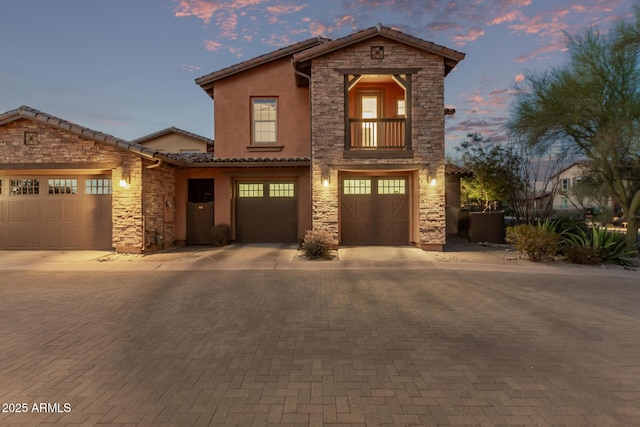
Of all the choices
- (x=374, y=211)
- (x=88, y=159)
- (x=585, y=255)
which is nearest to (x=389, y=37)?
(x=374, y=211)

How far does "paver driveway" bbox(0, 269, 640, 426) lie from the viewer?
3.02 metres

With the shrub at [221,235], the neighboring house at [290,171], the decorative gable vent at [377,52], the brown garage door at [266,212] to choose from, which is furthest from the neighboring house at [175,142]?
the decorative gable vent at [377,52]

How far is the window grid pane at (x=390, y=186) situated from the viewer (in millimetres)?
13383

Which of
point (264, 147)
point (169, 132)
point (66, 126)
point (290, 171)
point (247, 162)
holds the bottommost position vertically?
point (290, 171)

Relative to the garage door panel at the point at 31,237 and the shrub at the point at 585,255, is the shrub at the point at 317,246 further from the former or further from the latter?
the garage door panel at the point at 31,237

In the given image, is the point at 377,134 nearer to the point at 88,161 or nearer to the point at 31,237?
the point at 88,161

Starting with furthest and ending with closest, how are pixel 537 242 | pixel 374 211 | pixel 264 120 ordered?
pixel 264 120 → pixel 374 211 → pixel 537 242

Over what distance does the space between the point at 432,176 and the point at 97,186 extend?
12.5m

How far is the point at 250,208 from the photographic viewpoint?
1444 centimetres

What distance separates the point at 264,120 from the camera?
48.7 feet

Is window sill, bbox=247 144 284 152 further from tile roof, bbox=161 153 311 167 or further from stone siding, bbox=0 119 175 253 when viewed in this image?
stone siding, bbox=0 119 175 253

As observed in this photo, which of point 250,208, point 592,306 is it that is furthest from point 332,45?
point 592,306

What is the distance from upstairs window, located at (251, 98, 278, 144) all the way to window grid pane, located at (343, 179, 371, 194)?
403 centimetres

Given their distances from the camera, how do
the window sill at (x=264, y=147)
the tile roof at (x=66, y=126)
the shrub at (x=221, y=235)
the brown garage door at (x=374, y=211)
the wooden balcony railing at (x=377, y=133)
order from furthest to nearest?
the window sill at (x=264, y=147) → the shrub at (x=221, y=235) → the brown garage door at (x=374, y=211) → the wooden balcony railing at (x=377, y=133) → the tile roof at (x=66, y=126)
